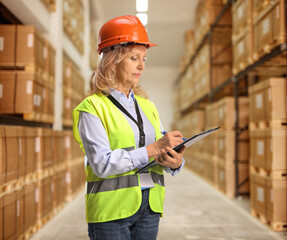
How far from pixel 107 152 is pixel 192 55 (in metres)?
9.76

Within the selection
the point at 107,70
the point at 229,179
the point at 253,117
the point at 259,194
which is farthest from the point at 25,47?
the point at 229,179

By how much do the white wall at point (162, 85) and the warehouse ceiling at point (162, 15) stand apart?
131 inches

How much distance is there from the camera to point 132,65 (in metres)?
1.38

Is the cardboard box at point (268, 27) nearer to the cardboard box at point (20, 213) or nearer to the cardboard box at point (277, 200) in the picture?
the cardboard box at point (277, 200)

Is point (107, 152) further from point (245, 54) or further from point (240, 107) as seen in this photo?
point (240, 107)

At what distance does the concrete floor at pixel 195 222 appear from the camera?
3965 mm

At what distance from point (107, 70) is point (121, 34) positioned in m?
0.17

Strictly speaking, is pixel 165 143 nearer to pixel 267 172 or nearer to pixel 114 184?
pixel 114 184

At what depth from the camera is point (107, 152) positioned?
1.21m

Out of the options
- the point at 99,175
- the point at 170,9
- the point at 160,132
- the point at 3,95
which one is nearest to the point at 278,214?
the point at 160,132

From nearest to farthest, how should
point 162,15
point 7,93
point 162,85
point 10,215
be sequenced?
point 10,215, point 7,93, point 162,15, point 162,85

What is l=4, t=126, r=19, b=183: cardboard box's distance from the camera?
129 inches

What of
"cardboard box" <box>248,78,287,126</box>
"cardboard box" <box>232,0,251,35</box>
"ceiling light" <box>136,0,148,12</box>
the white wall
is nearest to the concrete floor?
"cardboard box" <box>248,78,287,126</box>

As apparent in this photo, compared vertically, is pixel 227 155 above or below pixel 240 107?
below
